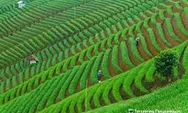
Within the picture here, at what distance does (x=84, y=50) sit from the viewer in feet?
205

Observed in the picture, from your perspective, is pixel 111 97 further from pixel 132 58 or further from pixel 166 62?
pixel 132 58

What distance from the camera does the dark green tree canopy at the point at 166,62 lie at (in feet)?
104

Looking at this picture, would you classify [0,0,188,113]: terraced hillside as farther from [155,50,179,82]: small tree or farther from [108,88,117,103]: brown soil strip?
[155,50,179,82]: small tree

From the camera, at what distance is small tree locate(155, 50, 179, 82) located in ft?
104

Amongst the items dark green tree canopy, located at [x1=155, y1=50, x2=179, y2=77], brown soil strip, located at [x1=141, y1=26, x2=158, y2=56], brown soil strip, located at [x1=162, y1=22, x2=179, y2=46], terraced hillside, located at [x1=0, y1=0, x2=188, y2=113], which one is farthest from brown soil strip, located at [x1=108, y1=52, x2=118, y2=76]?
dark green tree canopy, located at [x1=155, y1=50, x2=179, y2=77]

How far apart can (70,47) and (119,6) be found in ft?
70.4

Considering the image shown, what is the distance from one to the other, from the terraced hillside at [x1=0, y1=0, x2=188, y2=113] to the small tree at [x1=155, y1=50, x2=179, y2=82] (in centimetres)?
134

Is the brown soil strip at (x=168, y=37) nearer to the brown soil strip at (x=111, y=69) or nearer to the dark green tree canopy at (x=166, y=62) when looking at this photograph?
the brown soil strip at (x=111, y=69)

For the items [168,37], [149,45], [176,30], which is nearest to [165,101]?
[149,45]

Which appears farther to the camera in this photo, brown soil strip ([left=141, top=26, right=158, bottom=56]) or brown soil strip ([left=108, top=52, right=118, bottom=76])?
brown soil strip ([left=141, top=26, right=158, bottom=56])

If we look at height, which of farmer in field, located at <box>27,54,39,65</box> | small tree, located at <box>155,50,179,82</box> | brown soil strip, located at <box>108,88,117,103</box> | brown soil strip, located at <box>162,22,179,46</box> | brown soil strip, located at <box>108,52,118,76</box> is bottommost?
farmer in field, located at <box>27,54,39,65</box>

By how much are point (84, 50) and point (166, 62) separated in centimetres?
3182

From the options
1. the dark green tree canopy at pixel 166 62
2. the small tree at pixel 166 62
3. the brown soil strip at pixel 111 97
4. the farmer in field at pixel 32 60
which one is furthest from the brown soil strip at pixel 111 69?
the farmer in field at pixel 32 60

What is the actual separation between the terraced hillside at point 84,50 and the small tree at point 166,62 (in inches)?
52.9
